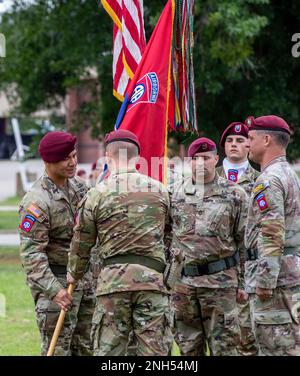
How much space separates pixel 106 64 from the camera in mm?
17281

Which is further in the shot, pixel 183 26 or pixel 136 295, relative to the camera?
pixel 183 26

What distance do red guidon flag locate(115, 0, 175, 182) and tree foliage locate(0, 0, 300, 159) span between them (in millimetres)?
7056

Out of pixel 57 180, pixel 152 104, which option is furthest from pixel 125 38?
pixel 57 180

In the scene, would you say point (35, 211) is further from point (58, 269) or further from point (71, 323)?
point (71, 323)

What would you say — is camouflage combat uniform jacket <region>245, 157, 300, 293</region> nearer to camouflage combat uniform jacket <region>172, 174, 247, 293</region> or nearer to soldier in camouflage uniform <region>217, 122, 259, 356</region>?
camouflage combat uniform jacket <region>172, 174, 247, 293</region>

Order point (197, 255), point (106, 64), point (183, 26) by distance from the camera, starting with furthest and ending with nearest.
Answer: point (106, 64)
point (183, 26)
point (197, 255)

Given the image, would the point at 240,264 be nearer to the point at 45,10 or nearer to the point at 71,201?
the point at 71,201

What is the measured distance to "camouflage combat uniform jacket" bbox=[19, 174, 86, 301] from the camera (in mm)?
6738

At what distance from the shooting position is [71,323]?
6.97 meters

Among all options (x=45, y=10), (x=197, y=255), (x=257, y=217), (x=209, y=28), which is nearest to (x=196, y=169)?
(x=197, y=255)

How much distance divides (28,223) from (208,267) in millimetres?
1648

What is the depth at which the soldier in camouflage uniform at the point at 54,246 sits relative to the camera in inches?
266

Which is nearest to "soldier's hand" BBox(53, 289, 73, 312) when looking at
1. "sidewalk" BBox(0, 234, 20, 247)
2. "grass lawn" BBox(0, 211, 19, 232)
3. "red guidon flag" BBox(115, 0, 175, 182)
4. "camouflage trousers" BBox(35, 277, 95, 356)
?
"camouflage trousers" BBox(35, 277, 95, 356)
